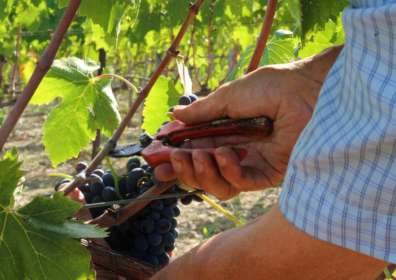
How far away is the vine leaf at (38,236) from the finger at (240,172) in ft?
1.25

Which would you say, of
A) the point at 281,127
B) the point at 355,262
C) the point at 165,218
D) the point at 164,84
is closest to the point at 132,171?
the point at 165,218

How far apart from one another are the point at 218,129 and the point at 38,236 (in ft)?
1.70

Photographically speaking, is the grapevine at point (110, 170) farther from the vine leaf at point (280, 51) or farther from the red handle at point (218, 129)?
the red handle at point (218, 129)

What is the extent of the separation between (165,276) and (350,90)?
0.62 meters

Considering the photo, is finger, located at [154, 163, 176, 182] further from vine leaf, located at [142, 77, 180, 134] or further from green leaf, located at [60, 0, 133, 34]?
vine leaf, located at [142, 77, 180, 134]

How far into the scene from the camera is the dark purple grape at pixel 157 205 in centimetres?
189

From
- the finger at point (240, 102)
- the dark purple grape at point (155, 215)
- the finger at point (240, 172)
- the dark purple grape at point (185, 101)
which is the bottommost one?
the dark purple grape at point (155, 215)

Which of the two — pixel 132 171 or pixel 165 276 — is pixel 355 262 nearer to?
pixel 165 276

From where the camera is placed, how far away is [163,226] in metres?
1.93

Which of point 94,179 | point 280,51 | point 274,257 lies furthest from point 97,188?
point 280,51

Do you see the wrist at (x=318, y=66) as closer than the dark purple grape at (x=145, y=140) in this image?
Yes

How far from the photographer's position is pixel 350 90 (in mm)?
1077

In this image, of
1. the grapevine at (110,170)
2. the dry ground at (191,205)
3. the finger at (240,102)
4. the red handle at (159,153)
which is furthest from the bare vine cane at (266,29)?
the dry ground at (191,205)

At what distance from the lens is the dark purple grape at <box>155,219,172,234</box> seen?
1912 mm
